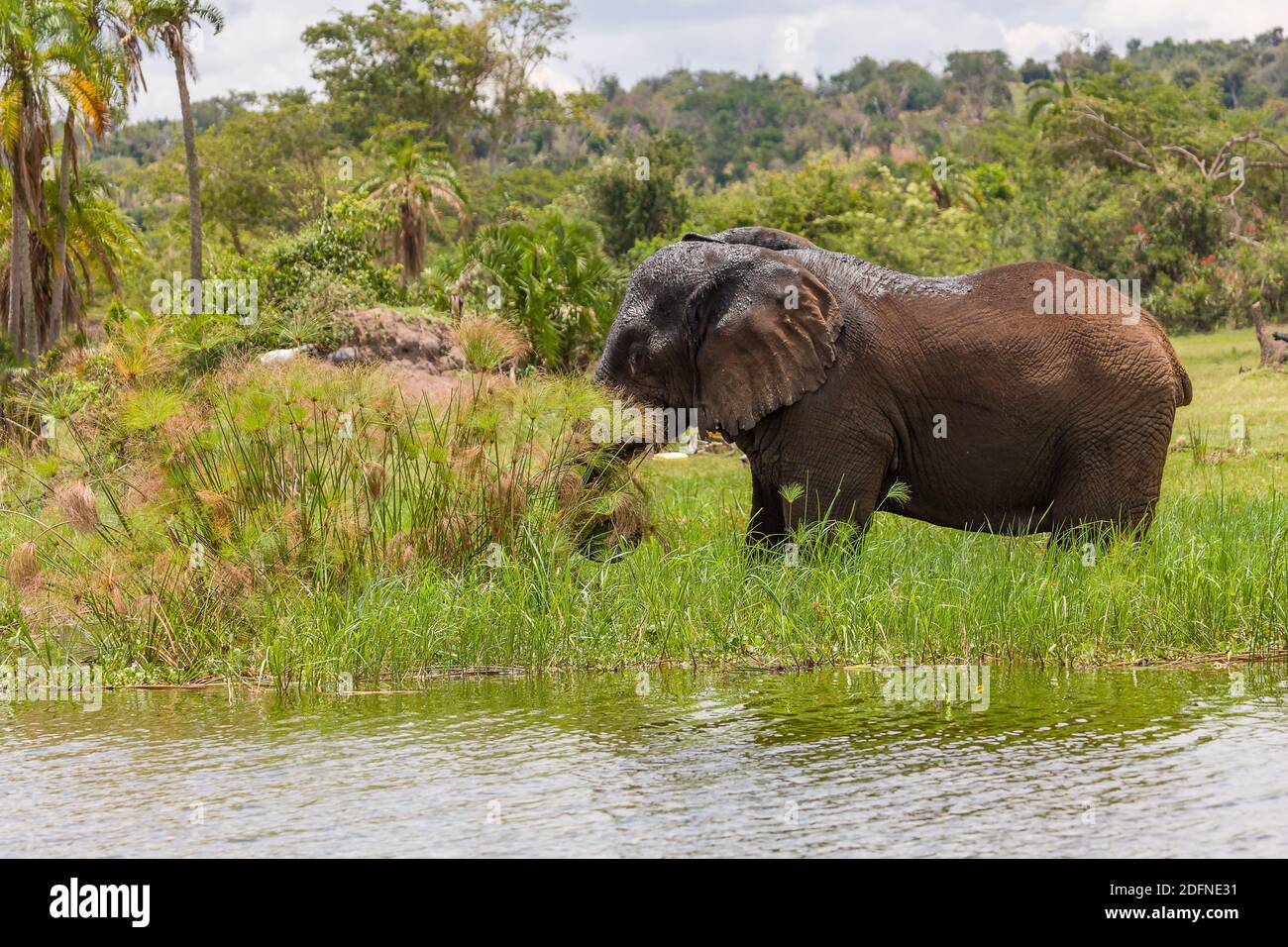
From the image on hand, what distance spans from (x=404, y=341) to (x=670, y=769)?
16728 mm

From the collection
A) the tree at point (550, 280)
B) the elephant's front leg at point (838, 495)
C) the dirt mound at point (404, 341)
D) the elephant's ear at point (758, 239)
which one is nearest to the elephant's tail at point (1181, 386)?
the elephant's front leg at point (838, 495)

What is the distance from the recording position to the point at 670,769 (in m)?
6.51

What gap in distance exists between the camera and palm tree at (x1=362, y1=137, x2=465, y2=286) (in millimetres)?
36000

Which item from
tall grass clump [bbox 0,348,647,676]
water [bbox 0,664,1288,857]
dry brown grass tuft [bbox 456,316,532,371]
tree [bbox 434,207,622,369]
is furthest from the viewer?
tree [bbox 434,207,622,369]

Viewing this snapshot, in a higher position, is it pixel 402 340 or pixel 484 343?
pixel 484 343

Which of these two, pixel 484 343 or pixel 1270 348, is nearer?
pixel 484 343

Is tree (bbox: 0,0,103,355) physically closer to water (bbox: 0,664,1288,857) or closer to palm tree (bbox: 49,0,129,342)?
palm tree (bbox: 49,0,129,342)

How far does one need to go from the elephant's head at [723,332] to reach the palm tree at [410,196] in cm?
2588

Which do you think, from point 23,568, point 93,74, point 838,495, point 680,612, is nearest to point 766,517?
point 838,495

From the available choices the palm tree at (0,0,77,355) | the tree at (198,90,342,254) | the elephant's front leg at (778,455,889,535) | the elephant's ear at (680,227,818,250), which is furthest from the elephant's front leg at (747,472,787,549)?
the tree at (198,90,342,254)

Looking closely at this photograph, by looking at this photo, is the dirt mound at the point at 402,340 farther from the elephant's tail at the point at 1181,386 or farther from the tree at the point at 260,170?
the tree at the point at 260,170

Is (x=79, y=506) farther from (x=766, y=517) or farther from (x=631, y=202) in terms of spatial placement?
(x=631, y=202)

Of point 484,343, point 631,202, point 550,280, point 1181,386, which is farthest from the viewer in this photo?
point 631,202
